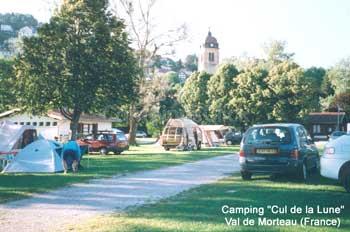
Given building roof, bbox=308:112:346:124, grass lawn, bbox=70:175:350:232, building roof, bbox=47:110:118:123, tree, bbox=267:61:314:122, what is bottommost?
grass lawn, bbox=70:175:350:232

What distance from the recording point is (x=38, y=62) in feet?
104

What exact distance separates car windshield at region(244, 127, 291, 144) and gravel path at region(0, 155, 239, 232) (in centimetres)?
186

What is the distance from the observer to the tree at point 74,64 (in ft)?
103

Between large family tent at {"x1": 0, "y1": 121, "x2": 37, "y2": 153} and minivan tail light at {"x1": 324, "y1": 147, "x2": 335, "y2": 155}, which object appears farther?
large family tent at {"x1": 0, "y1": 121, "x2": 37, "y2": 153}

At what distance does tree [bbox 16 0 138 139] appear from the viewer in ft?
103

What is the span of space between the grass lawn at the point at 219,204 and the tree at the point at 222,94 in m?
47.5

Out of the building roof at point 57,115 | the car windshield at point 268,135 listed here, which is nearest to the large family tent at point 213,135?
the building roof at point 57,115

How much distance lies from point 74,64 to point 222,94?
3388 cm

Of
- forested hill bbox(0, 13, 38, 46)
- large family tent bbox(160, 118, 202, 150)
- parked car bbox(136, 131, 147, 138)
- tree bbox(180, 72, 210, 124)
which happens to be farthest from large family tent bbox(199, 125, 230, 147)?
forested hill bbox(0, 13, 38, 46)

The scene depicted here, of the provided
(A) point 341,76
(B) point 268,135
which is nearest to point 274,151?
(B) point 268,135

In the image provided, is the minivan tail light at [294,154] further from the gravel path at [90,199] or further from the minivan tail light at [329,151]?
the gravel path at [90,199]

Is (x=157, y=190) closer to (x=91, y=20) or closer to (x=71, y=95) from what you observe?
(x=71, y=95)

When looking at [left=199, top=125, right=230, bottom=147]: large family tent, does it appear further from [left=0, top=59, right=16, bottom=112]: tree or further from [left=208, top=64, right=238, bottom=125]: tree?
[left=0, top=59, right=16, bottom=112]: tree

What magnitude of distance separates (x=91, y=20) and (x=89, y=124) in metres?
17.4
